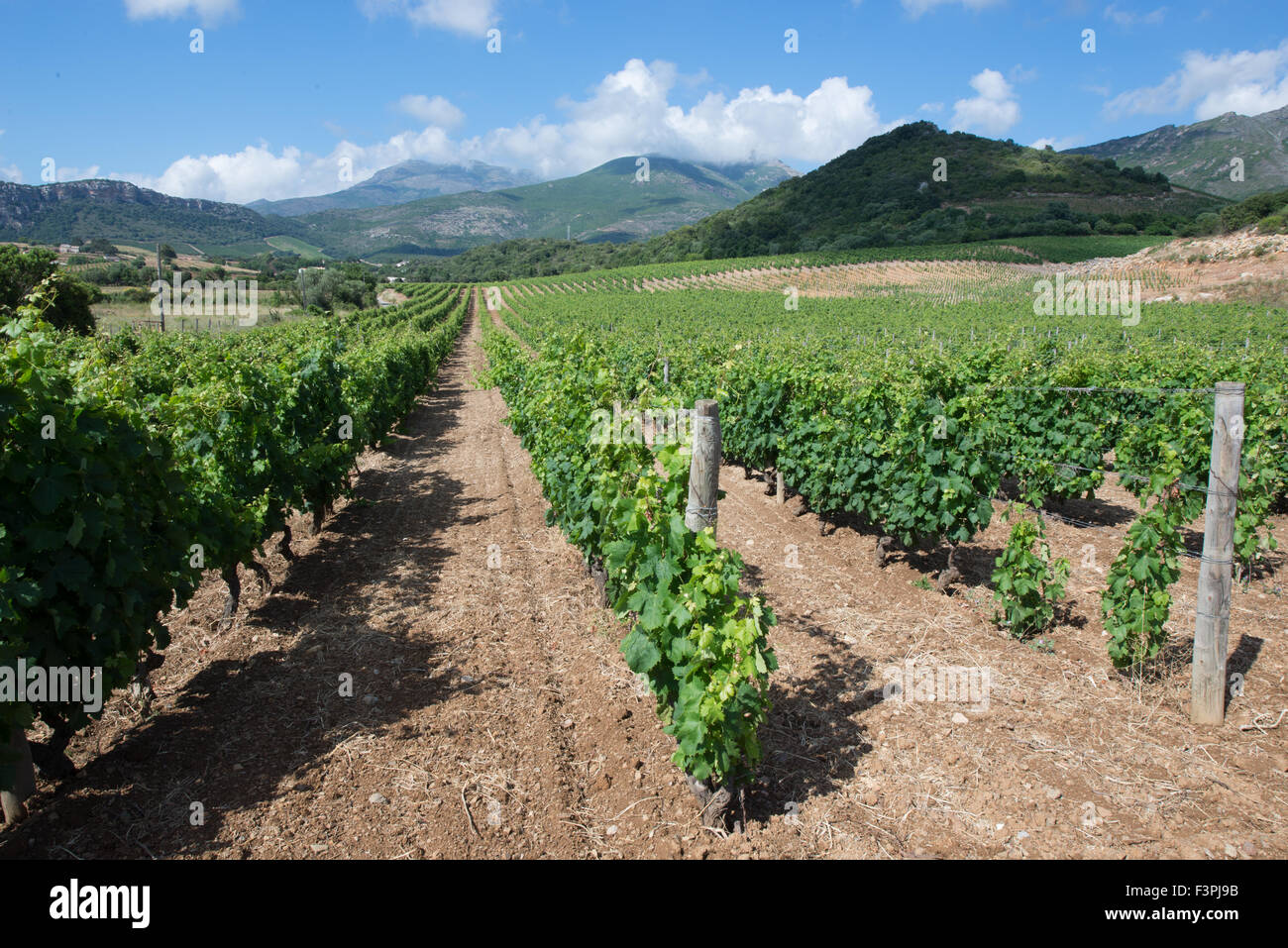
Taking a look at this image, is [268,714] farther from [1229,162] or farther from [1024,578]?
[1229,162]

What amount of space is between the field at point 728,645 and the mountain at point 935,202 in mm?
71809

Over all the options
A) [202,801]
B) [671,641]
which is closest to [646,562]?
[671,641]

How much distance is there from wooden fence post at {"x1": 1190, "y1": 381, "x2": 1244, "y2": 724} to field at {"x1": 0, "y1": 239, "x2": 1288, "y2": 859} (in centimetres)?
23

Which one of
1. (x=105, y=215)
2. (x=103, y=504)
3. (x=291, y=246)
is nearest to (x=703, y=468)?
(x=103, y=504)

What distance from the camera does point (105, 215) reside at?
102188mm

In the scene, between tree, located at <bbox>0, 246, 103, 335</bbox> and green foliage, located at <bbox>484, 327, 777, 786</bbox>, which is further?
tree, located at <bbox>0, 246, 103, 335</bbox>

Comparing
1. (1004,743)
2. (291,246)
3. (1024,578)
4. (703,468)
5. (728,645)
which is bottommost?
(1004,743)

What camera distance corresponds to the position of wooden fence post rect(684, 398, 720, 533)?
3652 mm

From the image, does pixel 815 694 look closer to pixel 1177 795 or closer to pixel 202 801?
pixel 1177 795

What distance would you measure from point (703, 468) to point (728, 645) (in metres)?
1.04

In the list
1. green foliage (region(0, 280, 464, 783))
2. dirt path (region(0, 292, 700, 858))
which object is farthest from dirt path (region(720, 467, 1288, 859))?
green foliage (region(0, 280, 464, 783))

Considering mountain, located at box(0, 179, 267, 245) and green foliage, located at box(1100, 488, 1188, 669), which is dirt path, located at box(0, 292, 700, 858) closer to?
green foliage, located at box(1100, 488, 1188, 669)

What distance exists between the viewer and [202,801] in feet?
11.3
